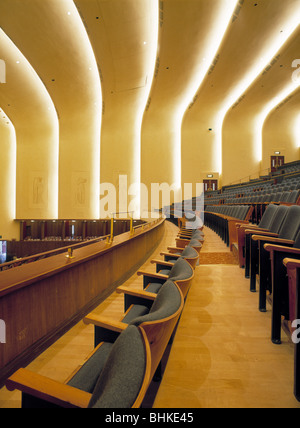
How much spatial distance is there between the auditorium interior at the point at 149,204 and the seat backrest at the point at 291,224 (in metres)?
0.01

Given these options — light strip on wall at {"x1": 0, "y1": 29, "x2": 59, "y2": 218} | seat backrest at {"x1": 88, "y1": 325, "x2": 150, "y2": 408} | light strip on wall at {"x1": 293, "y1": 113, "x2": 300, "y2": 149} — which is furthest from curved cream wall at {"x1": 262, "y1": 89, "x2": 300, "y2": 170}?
seat backrest at {"x1": 88, "y1": 325, "x2": 150, "y2": 408}

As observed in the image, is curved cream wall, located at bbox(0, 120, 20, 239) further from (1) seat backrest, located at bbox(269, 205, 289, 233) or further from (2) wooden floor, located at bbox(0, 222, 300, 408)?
(1) seat backrest, located at bbox(269, 205, 289, 233)

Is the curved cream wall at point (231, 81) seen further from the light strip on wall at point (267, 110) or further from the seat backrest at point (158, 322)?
the seat backrest at point (158, 322)

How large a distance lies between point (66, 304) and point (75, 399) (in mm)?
588

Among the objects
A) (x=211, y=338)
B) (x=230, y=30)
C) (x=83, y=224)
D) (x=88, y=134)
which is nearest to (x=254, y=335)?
(x=211, y=338)

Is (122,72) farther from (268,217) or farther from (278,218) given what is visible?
(278,218)

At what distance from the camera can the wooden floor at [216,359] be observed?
461 mm

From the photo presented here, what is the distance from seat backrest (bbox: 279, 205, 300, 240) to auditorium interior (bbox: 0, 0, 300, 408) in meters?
0.01

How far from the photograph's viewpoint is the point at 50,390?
12.3 inches

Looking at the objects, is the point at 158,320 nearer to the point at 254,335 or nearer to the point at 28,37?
the point at 254,335

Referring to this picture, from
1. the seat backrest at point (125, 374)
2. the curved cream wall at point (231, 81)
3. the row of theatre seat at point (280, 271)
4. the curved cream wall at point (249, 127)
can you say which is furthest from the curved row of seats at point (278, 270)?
the curved cream wall at point (249, 127)

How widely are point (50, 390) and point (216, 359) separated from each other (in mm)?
403

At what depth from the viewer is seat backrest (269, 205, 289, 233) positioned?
38.4 inches

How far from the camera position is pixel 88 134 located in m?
5.46
